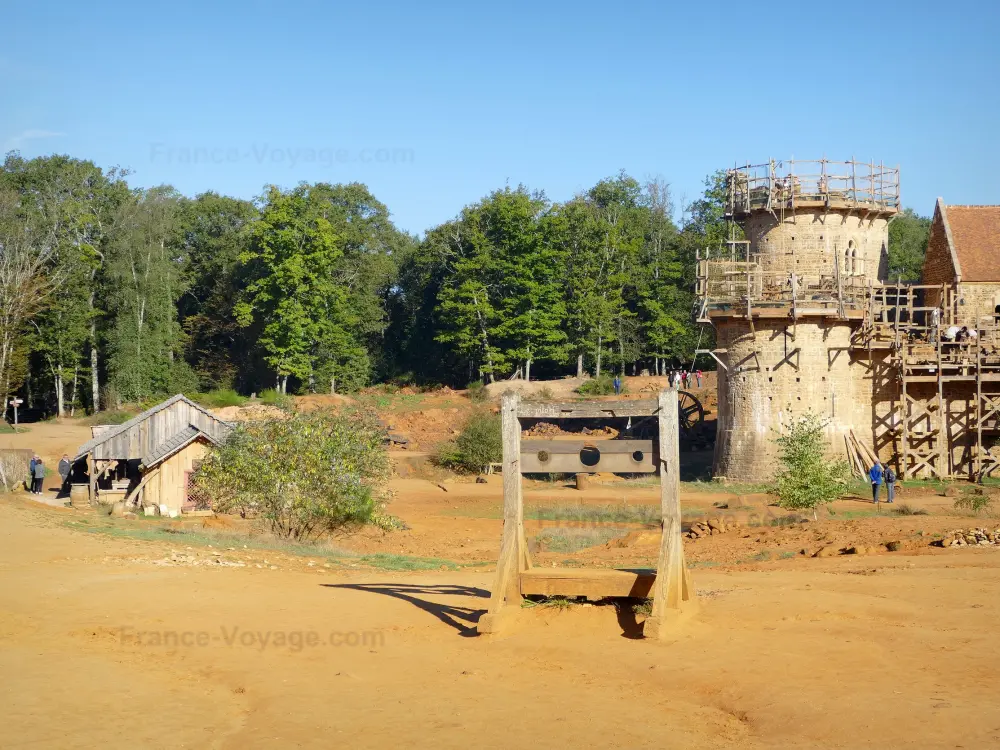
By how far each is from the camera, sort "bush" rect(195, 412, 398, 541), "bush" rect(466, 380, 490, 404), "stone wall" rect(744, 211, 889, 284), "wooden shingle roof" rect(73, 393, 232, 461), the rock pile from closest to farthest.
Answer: "bush" rect(195, 412, 398, 541)
the rock pile
"wooden shingle roof" rect(73, 393, 232, 461)
"stone wall" rect(744, 211, 889, 284)
"bush" rect(466, 380, 490, 404)

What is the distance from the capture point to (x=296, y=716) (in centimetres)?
1062

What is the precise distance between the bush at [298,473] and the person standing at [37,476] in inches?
415

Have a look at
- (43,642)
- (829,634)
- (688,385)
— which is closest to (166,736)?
(43,642)

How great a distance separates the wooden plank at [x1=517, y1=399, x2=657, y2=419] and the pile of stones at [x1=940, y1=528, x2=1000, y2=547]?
1133cm

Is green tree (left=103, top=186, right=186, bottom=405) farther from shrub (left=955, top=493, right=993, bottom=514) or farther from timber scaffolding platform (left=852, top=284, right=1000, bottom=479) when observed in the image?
shrub (left=955, top=493, right=993, bottom=514)

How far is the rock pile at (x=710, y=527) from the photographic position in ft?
91.2

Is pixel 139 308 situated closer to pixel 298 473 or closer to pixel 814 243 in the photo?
pixel 814 243

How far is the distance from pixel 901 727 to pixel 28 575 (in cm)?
1313

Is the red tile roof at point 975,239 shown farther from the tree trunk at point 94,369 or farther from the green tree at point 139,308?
the tree trunk at point 94,369

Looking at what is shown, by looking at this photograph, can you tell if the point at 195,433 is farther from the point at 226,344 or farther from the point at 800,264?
the point at 226,344

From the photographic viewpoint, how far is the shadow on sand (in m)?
14.3

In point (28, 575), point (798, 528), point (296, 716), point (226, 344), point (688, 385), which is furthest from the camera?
point (226, 344)

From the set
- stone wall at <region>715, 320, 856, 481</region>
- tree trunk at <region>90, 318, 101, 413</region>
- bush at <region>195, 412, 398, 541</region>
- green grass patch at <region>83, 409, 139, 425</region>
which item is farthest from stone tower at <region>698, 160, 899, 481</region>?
tree trunk at <region>90, 318, 101, 413</region>

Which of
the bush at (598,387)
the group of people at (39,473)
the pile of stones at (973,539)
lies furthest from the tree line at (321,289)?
the pile of stones at (973,539)
